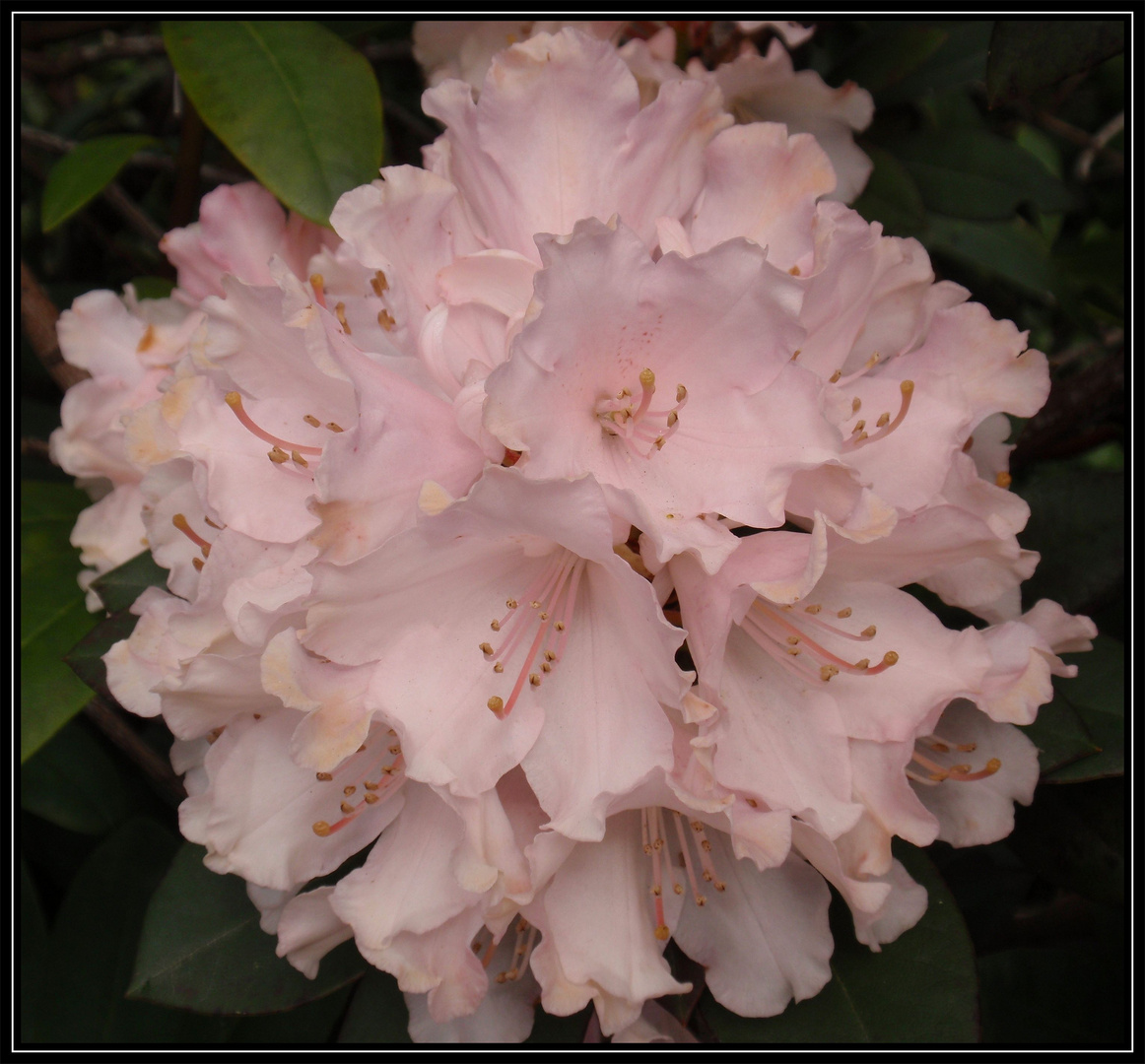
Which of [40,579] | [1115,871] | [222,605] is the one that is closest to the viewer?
[222,605]

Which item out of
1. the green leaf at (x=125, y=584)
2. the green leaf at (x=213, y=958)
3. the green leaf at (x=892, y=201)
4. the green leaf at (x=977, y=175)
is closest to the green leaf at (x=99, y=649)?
the green leaf at (x=125, y=584)

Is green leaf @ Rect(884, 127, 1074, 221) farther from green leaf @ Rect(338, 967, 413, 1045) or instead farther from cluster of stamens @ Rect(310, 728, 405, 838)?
green leaf @ Rect(338, 967, 413, 1045)

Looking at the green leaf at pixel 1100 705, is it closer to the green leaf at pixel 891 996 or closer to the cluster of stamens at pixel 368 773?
the green leaf at pixel 891 996

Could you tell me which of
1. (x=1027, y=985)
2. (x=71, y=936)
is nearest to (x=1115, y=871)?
(x=1027, y=985)

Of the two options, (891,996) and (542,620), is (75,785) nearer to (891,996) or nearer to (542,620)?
(542,620)

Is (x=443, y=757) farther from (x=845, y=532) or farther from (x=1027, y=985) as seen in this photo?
(x=1027, y=985)
